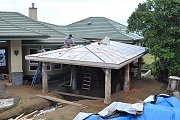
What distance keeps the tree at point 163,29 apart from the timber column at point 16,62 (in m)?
9.19

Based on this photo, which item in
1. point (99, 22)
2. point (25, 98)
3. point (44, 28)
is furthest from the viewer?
point (99, 22)

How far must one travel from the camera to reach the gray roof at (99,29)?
27981mm

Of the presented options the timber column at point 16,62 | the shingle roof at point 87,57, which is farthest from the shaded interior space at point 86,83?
the shingle roof at point 87,57

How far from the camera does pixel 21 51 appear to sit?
752 inches

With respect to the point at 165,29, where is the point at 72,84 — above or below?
below

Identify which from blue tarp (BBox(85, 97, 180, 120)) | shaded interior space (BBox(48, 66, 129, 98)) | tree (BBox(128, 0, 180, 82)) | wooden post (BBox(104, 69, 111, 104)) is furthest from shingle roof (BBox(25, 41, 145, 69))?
blue tarp (BBox(85, 97, 180, 120))

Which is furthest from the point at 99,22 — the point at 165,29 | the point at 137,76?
the point at 165,29

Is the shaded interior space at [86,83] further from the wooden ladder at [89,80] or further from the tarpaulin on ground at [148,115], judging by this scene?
the tarpaulin on ground at [148,115]

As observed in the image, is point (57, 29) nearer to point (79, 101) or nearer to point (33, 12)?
point (33, 12)

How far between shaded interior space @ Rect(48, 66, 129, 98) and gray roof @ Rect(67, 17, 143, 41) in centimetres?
560

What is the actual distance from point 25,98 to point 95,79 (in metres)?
6.68

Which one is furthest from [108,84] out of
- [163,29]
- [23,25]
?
[23,25]

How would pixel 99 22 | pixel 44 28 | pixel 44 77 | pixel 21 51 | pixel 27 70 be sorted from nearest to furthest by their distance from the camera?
pixel 44 77 < pixel 21 51 < pixel 27 70 < pixel 44 28 < pixel 99 22

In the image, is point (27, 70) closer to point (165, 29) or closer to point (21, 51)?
point (21, 51)
